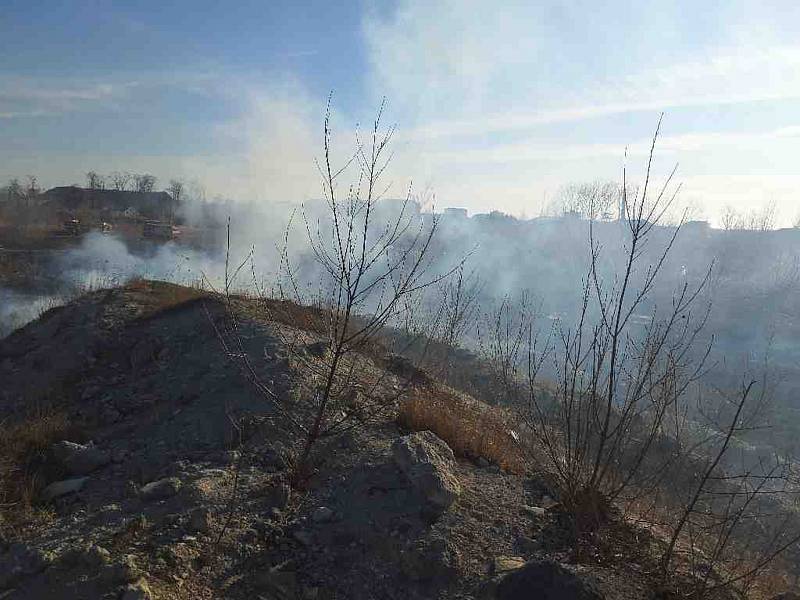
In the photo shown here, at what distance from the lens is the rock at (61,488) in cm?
448

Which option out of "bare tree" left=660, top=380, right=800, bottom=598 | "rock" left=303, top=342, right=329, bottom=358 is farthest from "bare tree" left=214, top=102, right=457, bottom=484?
"bare tree" left=660, top=380, right=800, bottom=598

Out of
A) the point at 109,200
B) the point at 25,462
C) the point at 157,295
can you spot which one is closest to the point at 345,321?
the point at 25,462

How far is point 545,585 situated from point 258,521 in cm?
194

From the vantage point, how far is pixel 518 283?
29.5m

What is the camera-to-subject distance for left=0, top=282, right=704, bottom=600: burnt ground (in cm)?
343

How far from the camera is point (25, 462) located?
193 inches

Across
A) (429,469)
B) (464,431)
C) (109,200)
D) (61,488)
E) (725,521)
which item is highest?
(109,200)

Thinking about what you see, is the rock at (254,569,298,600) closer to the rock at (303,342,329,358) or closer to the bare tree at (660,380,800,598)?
the bare tree at (660,380,800,598)

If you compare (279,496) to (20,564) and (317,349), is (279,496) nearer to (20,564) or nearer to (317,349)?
(20,564)

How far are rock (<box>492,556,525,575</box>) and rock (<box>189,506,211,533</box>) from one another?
6.10ft

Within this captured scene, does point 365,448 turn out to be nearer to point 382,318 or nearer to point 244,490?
point 244,490

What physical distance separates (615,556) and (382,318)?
2179 mm

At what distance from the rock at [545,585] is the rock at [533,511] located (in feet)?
3.31

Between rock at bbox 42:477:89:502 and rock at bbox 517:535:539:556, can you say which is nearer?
rock at bbox 517:535:539:556
